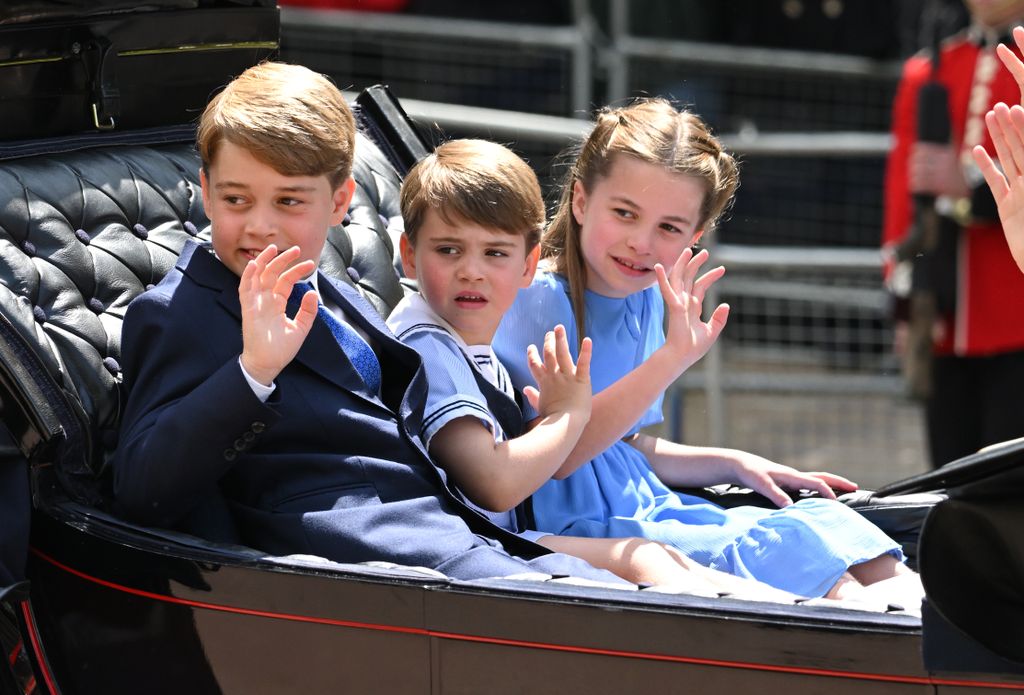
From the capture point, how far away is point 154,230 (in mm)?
2520

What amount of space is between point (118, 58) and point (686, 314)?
1062mm

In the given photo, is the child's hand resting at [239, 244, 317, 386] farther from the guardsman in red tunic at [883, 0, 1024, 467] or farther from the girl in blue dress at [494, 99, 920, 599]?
the guardsman in red tunic at [883, 0, 1024, 467]

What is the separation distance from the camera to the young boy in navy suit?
2.04 meters

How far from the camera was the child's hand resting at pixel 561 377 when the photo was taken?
228 cm

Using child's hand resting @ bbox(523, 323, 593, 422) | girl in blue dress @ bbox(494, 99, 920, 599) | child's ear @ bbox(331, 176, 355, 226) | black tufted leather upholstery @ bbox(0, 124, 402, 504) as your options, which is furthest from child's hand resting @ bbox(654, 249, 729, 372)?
black tufted leather upholstery @ bbox(0, 124, 402, 504)

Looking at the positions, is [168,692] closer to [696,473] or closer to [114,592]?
[114,592]

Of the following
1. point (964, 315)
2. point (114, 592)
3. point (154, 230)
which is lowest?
point (964, 315)

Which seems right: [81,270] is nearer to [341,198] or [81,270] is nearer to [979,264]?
[341,198]

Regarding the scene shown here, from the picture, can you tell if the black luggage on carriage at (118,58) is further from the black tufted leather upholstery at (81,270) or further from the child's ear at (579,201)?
the child's ear at (579,201)

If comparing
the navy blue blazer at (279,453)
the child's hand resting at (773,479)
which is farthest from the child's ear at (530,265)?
the child's hand resting at (773,479)

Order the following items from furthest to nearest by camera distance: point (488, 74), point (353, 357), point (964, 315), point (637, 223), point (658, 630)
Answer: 1. point (488, 74)
2. point (964, 315)
3. point (637, 223)
4. point (353, 357)
5. point (658, 630)

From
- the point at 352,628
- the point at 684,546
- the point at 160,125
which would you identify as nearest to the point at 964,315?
the point at 684,546

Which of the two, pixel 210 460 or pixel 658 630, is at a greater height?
pixel 210 460

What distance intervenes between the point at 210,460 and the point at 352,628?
303 mm
